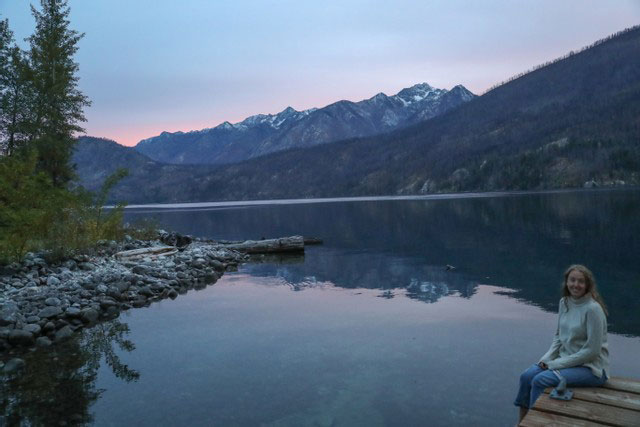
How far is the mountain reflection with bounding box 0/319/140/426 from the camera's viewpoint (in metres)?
7.22

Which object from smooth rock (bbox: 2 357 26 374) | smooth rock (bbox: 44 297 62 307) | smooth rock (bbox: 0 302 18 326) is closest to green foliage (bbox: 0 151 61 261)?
A: smooth rock (bbox: 44 297 62 307)

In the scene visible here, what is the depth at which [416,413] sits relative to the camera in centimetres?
705

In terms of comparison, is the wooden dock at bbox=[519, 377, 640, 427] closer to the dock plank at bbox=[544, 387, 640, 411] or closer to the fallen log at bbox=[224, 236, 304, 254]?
the dock plank at bbox=[544, 387, 640, 411]

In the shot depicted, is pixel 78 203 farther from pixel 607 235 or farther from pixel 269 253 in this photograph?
pixel 607 235

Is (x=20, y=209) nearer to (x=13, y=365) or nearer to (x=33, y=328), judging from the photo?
(x=33, y=328)

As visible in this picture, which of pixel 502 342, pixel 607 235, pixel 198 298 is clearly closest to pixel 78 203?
pixel 198 298

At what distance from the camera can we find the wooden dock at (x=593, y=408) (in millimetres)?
4734

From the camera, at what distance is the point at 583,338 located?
575 centimetres

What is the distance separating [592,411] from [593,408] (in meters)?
0.09

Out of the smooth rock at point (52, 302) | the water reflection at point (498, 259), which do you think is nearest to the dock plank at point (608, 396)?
the water reflection at point (498, 259)

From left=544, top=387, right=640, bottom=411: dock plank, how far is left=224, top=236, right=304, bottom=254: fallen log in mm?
24629

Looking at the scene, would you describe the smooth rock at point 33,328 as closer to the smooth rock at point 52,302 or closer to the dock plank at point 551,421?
the smooth rock at point 52,302

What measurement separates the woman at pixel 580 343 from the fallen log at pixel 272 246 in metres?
24.3

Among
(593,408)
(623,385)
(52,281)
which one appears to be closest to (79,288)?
(52,281)
